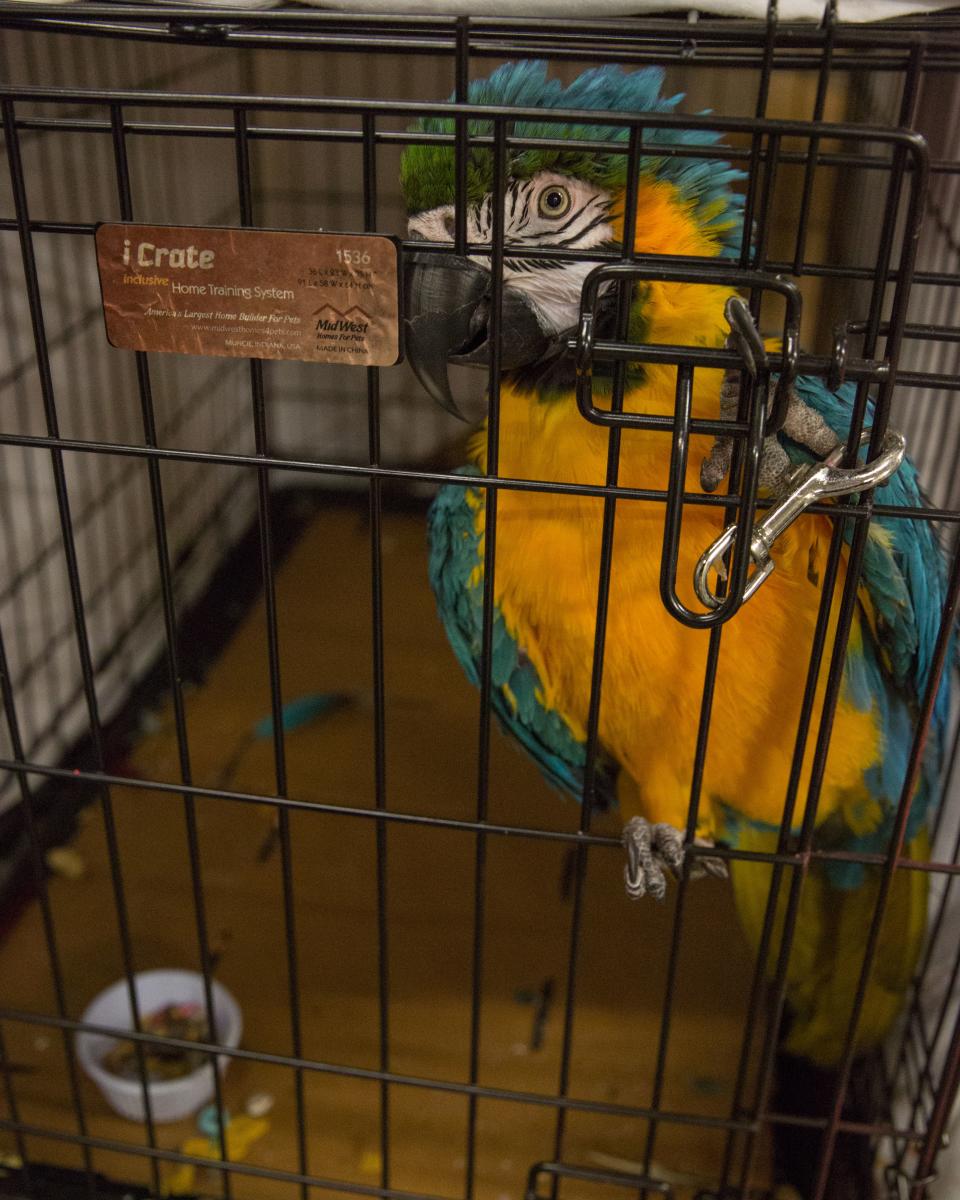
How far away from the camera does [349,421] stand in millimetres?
2037

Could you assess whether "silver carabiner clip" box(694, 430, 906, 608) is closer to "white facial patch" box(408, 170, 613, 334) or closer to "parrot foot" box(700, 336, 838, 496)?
"parrot foot" box(700, 336, 838, 496)

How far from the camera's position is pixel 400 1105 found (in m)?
1.04

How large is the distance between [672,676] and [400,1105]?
52 centimetres

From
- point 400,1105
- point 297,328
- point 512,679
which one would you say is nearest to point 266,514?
point 297,328

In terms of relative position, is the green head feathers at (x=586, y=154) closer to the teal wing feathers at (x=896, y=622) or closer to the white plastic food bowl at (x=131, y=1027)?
the teal wing feathers at (x=896, y=622)

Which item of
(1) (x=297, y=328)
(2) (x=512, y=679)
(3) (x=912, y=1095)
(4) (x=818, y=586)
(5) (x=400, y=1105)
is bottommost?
(5) (x=400, y=1105)

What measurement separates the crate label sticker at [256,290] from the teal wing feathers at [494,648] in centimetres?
30

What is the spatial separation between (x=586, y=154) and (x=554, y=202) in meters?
0.04

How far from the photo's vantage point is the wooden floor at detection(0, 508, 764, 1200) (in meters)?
1.00

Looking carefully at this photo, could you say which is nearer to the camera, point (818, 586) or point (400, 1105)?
point (818, 586)

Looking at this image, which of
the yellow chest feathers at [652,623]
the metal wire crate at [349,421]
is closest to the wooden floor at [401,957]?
the metal wire crate at [349,421]

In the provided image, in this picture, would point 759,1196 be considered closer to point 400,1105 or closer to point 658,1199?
point 658,1199

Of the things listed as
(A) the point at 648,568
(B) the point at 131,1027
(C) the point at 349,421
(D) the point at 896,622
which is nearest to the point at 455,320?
(A) the point at 648,568

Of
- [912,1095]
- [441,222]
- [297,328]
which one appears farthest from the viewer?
[912,1095]
